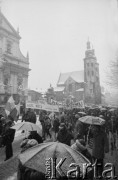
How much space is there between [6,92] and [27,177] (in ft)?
99.1

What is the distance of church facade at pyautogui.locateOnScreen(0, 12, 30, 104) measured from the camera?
32522mm

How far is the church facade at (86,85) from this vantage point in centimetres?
6819

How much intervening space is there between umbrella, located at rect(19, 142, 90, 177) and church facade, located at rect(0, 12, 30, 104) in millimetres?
28839

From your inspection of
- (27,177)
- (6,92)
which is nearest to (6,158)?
(27,177)

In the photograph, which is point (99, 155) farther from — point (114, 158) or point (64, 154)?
point (64, 154)

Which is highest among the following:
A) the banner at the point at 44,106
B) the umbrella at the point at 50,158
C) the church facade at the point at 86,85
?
the church facade at the point at 86,85

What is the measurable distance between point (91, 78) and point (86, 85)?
13.3ft

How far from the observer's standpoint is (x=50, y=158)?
2994 millimetres

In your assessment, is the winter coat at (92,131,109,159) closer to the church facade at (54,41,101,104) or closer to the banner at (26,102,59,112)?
the banner at (26,102,59,112)

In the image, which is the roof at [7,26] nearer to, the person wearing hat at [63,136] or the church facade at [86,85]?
the person wearing hat at [63,136]

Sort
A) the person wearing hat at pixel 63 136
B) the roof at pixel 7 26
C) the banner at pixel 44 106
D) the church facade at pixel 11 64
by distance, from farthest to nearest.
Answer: the roof at pixel 7 26 < the church facade at pixel 11 64 < the banner at pixel 44 106 < the person wearing hat at pixel 63 136

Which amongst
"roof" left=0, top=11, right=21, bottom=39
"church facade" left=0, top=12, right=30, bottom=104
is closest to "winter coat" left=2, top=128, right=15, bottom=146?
"church facade" left=0, top=12, right=30, bottom=104

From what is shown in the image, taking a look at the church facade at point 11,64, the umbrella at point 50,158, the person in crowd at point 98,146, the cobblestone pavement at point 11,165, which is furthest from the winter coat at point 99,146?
the church facade at point 11,64

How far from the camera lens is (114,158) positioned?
7164mm
